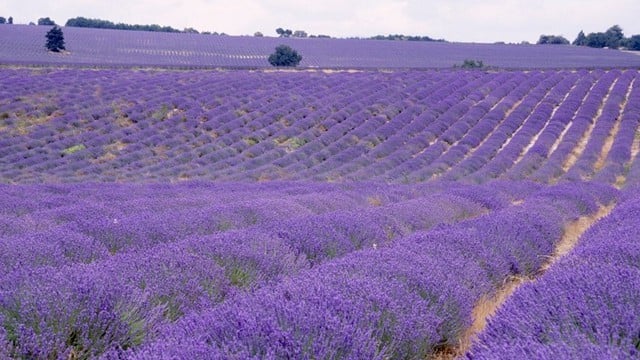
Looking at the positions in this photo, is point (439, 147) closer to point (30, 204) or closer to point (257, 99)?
point (257, 99)

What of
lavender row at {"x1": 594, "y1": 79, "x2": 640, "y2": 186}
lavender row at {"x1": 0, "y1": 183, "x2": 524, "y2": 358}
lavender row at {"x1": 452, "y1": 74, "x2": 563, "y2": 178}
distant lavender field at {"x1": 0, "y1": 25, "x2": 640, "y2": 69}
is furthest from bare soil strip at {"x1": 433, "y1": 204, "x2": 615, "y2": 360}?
distant lavender field at {"x1": 0, "y1": 25, "x2": 640, "y2": 69}

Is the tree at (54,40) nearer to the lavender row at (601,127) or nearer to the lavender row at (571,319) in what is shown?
the lavender row at (601,127)

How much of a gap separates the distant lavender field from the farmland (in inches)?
713

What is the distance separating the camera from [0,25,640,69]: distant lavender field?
43969 millimetres

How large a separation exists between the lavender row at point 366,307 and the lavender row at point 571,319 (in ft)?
1.53

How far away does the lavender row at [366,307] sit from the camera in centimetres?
245

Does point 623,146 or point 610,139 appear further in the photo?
point 610,139

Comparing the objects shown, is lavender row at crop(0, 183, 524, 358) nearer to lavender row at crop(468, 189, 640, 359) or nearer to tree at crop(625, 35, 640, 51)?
lavender row at crop(468, 189, 640, 359)

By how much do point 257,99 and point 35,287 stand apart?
2310 cm

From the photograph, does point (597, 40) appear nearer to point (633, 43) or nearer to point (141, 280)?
point (633, 43)

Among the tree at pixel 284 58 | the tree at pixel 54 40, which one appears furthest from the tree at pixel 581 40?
the tree at pixel 54 40

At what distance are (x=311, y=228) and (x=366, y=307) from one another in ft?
8.46

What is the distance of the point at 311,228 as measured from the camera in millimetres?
5598

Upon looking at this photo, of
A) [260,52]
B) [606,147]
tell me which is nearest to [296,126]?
[606,147]
